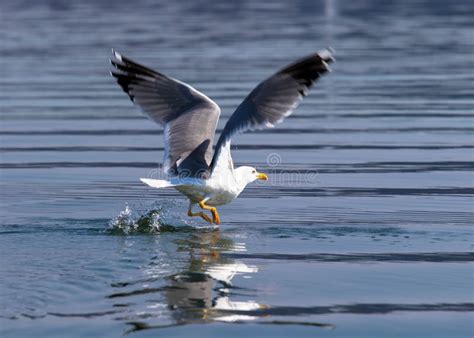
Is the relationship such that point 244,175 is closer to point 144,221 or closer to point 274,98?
point 274,98

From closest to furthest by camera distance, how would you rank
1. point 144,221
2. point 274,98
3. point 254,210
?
point 274,98
point 144,221
point 254,210

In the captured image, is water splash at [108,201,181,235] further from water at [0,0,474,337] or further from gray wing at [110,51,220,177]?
gray wing at [110,51,220,177]

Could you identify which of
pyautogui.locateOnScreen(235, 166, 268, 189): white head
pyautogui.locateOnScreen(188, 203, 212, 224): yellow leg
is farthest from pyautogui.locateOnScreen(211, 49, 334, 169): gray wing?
pyautogui.locateOnScreen(188, 203, 212, 224): yellow leg

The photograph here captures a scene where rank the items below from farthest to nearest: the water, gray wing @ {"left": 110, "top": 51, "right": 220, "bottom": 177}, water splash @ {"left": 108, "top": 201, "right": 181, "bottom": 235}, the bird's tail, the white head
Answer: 1. the white head
2. gray wing @ {"left": 110, "top": 51, "right": 220, "bottom": 177}
3. water splash @ {"left": 108, "top": 201, "right": 181, "bottom": 235}
4. the bird's tail
5. the water

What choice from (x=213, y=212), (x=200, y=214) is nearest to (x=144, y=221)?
(x=200, y=214)

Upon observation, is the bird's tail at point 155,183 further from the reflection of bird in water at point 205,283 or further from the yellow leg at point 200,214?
the yellow leg at point 200,214

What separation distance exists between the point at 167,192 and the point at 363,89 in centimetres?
857

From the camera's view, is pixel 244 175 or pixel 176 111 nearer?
pixel 244 175

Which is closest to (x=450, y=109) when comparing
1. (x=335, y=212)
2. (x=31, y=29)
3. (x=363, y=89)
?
(x=363, y=89)

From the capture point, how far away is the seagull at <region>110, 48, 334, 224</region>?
11125 mm

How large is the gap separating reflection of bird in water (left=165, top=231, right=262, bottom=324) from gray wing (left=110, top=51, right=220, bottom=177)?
2.85ft

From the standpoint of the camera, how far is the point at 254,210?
41.0 feet

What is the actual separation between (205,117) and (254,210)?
1313 millimetres

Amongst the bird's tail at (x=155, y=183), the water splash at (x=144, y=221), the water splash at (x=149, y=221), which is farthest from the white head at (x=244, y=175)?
the bird's tail at (x=155, y=183)
